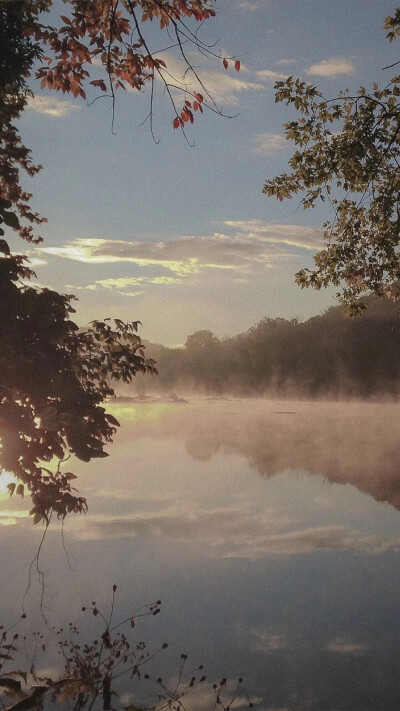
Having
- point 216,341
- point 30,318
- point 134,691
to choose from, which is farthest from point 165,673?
point 216,341

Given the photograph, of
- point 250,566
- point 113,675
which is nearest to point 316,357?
point 250,566

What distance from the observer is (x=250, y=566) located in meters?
26.8

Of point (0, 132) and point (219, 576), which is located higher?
point (0, 132)

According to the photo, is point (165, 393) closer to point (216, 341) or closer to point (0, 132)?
point (216, 341)

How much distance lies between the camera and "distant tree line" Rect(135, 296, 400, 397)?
122688 millimetres

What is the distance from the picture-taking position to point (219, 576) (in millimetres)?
25281

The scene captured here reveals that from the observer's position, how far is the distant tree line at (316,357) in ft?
403

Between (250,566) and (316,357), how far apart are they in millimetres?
100485

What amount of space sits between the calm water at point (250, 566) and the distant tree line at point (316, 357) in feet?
200

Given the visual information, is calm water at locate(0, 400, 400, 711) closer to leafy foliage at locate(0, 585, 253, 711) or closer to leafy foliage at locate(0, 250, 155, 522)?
leafy foliage at locate(0, 585, 253, 711)

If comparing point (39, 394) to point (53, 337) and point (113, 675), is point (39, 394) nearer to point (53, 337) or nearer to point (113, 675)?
point (53, 337)

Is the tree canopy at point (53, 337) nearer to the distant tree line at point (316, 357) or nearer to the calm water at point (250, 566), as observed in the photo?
the calm water at point (250, 566)

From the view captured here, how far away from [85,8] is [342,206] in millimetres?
9748

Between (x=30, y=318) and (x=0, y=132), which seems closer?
(x=30, y=318)
